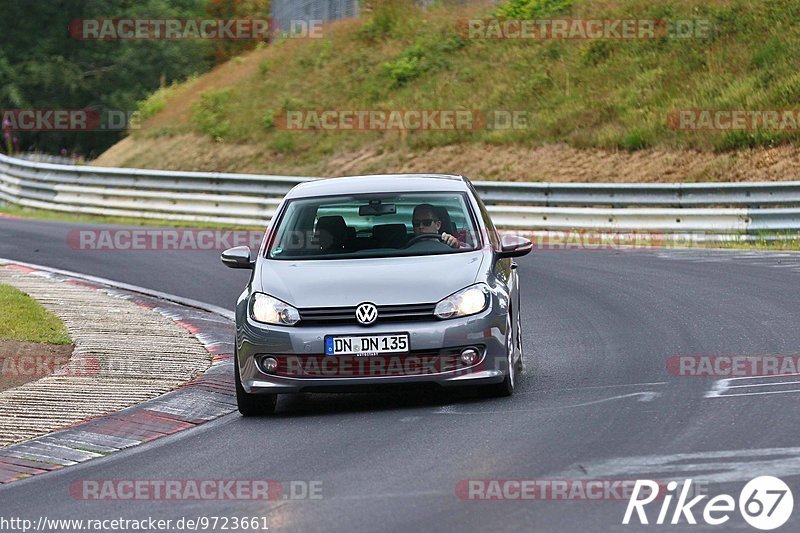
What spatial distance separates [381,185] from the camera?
1077cm

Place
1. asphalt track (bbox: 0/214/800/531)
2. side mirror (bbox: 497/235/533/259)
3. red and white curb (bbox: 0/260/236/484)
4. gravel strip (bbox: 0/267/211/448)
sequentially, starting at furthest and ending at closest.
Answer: side mirror (bbox: 497/235/533/259) < gravel strip (bbox: 0/267/211/448) < red and white curb (bbox: 0/260/236/484) < asphalt track (bbox: 0/214/800/531)

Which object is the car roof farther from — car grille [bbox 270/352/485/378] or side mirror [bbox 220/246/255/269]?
car grille [bbox 270/352/485/378]

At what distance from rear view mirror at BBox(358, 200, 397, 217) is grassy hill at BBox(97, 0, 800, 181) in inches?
624

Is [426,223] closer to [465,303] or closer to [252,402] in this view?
[465,303]

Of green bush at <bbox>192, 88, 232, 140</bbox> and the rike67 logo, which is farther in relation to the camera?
green bush at <bbox>192, 88, 232, 140</bbox>

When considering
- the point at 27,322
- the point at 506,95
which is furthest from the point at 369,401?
the point at 506,95

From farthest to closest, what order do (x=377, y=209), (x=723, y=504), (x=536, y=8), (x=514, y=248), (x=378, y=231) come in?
(x=536, y=8)
(x=377, y=209)
(x=378, y=231)
(x=514, y=248)
(x=723, y=504)

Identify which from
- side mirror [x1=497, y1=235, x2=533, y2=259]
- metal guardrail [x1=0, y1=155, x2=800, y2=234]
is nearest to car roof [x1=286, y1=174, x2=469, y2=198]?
side mirror [x1=497, y1=235, x2=533, y2=259]

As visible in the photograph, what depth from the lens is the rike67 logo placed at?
605cm

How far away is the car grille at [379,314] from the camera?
914 centimetres

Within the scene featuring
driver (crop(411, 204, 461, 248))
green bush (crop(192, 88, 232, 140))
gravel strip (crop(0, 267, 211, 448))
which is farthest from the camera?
green bush (crop(192, 88, 232, 140))

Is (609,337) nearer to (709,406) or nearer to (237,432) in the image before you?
(709,406)

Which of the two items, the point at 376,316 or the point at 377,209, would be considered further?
the point at 377,209

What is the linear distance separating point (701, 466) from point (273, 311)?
3391 millimetres
